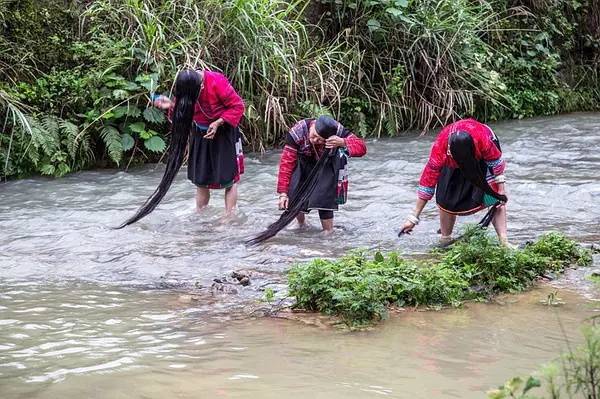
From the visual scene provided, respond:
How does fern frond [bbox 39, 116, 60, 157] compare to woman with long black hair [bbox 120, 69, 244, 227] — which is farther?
fern frond [bbox 39, 116, 60, 157]

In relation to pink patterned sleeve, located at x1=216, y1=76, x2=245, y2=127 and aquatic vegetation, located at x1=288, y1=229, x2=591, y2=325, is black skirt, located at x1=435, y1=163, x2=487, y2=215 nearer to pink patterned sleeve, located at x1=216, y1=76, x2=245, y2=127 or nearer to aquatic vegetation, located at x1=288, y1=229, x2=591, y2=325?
aquatic vegetation, located at x1=288, y1=229, x2=591, y2=325

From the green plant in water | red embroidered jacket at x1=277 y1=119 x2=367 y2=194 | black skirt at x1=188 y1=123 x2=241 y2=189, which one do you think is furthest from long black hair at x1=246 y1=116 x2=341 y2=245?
the green plant in water

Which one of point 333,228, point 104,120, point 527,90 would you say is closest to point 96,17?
point 104,120

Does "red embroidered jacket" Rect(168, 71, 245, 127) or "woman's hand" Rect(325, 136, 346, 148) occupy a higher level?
"red embroidered jacket" Rect(168, 71, 245, 127)

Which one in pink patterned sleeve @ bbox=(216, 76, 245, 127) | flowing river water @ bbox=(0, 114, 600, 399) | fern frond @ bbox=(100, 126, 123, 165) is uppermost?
pink patterned sleeve @ bbox=(216, 76, 245, 127)

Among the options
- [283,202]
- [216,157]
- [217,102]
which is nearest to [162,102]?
[217,102]

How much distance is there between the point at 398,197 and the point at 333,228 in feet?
4.48

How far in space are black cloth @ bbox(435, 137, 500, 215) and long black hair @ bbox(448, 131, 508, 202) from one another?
15 centimetres

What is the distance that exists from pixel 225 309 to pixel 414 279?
Answer: 39.5 inches

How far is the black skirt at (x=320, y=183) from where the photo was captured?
19.4 feet

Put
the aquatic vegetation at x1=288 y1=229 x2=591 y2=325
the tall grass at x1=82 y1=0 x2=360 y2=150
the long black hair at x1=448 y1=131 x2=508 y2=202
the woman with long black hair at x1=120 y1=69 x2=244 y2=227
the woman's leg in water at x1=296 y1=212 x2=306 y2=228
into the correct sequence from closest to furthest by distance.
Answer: the aquatic vegetation at x1=288 y1=229 x2=591 y2=325
the long black hair at x1=448 y1=131 x2=508 y2=202
the woman with long black hair at x1=120 y1=69 x2=244 y2=227
the woman's leg in water at x1=296 y1=212 x2=306 y2=228
the tall grass at x1=82 y1=0 x2=360 y2=150

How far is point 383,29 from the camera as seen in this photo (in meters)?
11.0

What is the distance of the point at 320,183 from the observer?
19.4 feet

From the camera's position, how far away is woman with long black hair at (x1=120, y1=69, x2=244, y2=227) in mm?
6004
